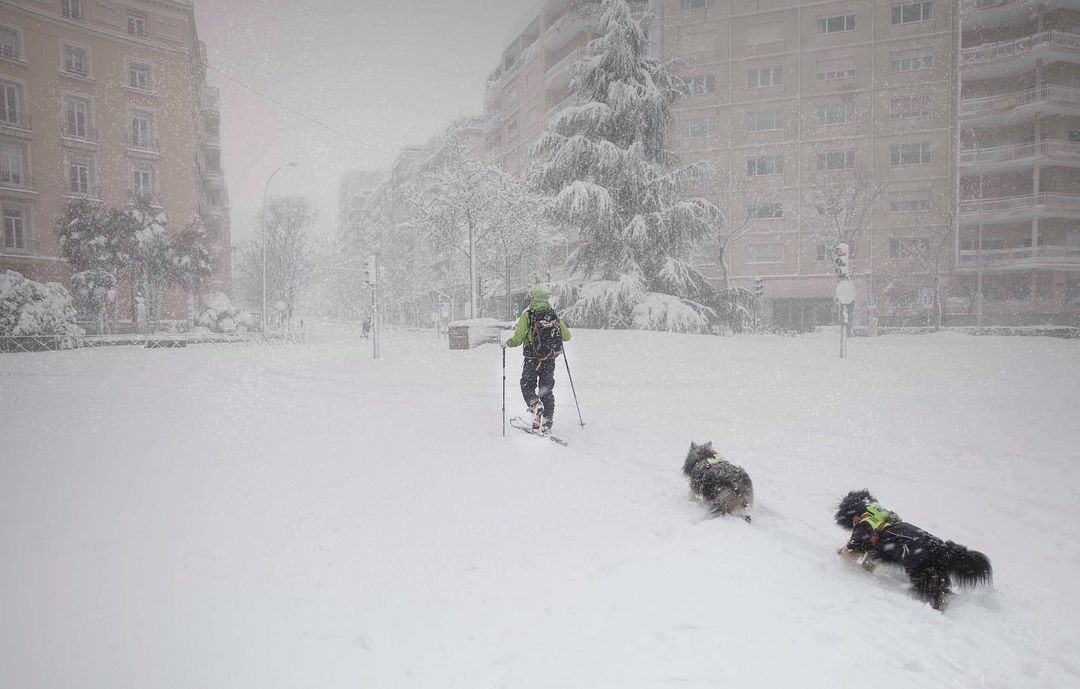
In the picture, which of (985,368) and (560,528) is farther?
(985,368)

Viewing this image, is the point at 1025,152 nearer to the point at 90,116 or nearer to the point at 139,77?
the point at 139,77

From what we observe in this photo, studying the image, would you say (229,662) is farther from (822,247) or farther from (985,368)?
(822,247)

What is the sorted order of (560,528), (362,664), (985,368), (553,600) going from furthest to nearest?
(985,368)
(560,528)
(553,600)
(362,664)

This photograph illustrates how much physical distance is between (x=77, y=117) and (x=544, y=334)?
3497 centimetres

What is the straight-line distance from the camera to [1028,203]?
30.7 m

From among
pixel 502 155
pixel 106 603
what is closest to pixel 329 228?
pixel 502 155

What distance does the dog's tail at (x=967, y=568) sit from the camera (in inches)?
114

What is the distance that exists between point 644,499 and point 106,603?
3.88m

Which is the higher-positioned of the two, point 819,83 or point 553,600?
point 819,83

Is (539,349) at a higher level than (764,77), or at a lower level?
lower

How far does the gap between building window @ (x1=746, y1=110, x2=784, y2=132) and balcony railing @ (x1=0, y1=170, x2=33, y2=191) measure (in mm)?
40591

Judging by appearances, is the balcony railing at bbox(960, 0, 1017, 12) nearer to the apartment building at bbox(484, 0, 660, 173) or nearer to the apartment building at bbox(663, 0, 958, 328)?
the apartment building at bbox(663, 0, 958, 328)

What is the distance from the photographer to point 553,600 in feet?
9.87

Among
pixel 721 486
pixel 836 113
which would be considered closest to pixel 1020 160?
pixel 836 113
